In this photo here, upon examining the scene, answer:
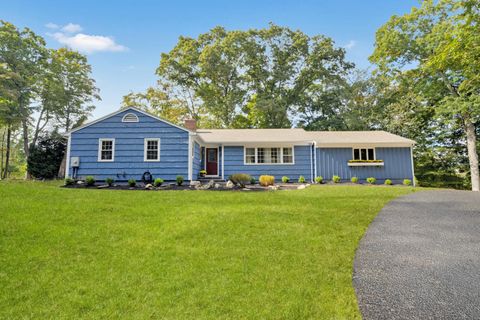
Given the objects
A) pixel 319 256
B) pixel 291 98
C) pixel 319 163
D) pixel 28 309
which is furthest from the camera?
pixel 291 98

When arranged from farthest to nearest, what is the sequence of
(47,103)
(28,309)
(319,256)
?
(47,103), (319,256), (28,309)

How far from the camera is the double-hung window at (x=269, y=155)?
17156 mm

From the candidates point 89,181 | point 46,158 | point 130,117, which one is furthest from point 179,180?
point 46,158

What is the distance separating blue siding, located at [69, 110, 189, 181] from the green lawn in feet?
22.2

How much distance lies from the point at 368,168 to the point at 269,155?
19.9 ft

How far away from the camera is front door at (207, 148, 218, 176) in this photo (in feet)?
57.2

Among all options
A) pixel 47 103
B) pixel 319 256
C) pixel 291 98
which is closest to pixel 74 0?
pixel 319 256

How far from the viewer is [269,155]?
17.3 m

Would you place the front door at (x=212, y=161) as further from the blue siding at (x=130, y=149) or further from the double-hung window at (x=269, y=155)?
the blue siding at (x=130, y=149)

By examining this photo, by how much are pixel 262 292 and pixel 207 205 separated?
4.65 m

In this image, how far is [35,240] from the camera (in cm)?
482

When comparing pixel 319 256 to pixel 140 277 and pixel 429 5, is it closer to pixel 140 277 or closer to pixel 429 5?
pixel 140 277

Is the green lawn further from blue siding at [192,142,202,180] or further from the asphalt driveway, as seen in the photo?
blue siding at [192,142,202,180]

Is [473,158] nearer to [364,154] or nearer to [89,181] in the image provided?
[364,154]
